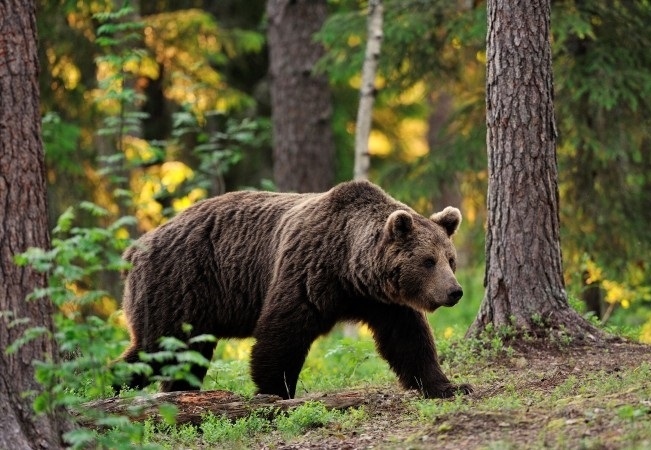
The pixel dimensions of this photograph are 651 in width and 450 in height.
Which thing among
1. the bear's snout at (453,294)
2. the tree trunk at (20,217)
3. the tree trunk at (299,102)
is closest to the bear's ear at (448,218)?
the bear's snout at (453,294)

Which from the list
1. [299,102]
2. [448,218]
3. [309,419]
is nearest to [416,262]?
[448,218]

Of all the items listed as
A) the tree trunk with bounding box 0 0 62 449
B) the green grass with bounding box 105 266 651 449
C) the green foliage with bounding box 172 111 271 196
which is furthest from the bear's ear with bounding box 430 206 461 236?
the green foliage with bounding box 172 111 271 196

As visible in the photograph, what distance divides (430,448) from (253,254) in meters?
3.40

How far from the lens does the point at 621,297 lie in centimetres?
1286

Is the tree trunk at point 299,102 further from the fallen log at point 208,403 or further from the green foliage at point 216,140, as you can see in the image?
the fallen log at point 208,403

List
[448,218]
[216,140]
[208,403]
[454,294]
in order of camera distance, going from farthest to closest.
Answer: [216,140] → [448,218] → [454,294] → [208,403]

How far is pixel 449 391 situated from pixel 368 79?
5.98 metres

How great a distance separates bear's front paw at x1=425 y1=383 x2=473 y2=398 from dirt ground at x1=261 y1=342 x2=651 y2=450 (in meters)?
0.11

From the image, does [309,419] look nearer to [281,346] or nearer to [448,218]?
[281,346]

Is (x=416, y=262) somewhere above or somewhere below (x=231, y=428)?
above

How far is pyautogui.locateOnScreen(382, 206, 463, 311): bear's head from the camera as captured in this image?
791 cm

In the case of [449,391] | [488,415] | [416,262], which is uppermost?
[416,262]

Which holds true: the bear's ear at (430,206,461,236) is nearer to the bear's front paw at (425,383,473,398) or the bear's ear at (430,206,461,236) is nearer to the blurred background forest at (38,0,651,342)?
the bear's front paw at (425,383,473,398)

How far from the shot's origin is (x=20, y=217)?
19.2 ft
